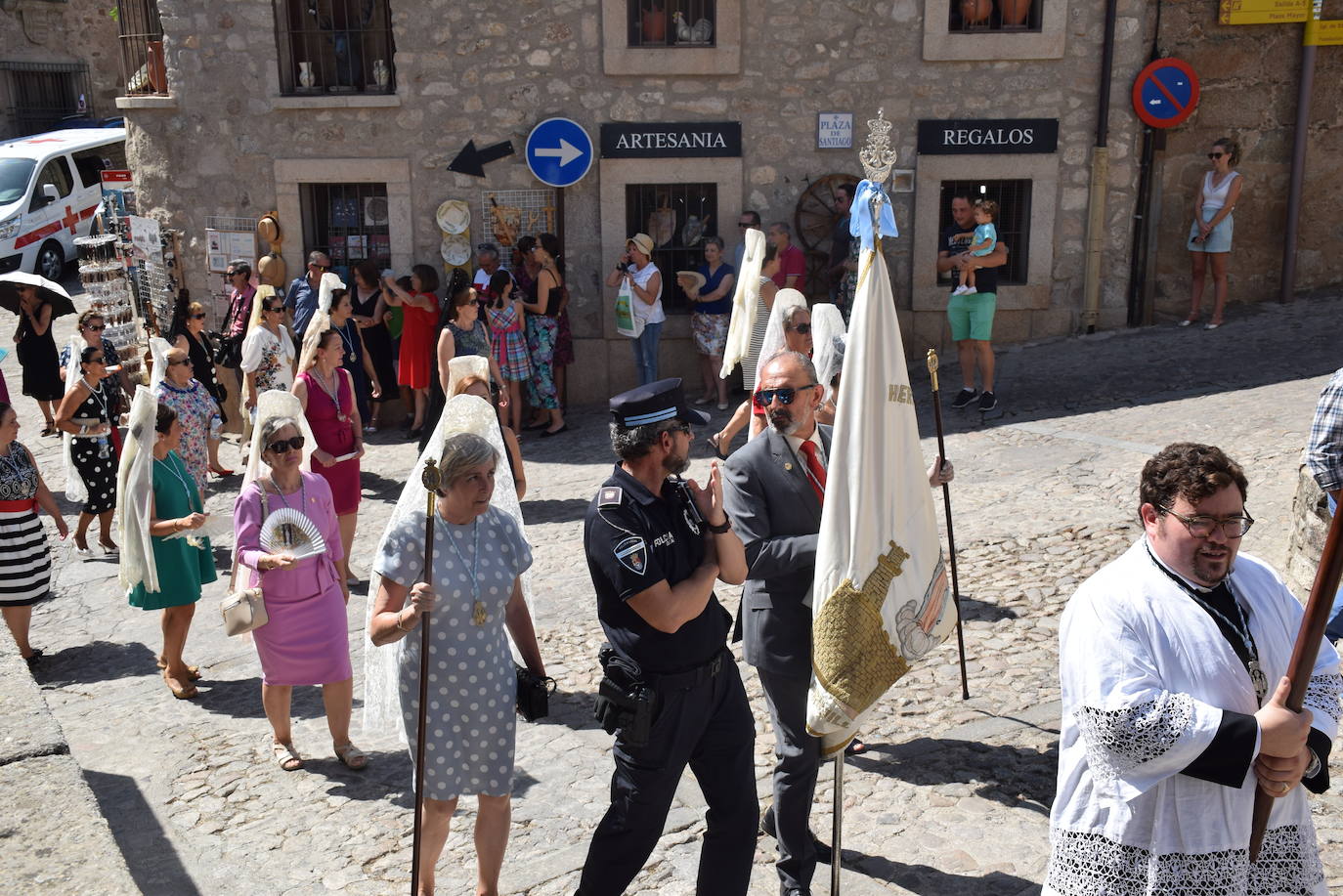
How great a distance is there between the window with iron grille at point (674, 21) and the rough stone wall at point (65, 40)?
1687 cm

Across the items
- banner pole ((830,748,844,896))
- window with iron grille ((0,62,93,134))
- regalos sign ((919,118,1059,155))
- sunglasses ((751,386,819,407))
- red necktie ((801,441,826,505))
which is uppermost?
window with iron grille ((0,62,93,134))

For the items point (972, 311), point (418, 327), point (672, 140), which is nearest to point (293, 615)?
point (418, 327)

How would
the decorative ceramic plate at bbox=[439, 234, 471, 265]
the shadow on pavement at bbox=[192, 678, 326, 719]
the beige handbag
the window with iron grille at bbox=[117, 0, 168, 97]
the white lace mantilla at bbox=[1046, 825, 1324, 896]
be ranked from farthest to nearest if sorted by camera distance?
the window with iron grille at bbox=[117, 0, 168, 97] < the decorative ceramic plate at bbox=[439, 234, 471, 265] < the shadow on pavement at bbox=[192, 678, 326, 719] < the beige handbag < the white lace mantilla at bbox=[1046, 825, 1324, 896]

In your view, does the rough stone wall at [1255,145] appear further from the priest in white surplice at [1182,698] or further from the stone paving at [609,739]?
the priest in white surplice at [1182,698]

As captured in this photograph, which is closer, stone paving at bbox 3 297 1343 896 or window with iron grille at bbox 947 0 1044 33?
stone paving at bbox 3 297 1343 896

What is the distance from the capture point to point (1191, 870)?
10.7ft

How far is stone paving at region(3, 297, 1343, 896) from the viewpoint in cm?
512

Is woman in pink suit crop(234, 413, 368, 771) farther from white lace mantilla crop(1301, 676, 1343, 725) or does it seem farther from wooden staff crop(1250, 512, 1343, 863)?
white lace mantilla crop(1301, 676, 1343, 725)

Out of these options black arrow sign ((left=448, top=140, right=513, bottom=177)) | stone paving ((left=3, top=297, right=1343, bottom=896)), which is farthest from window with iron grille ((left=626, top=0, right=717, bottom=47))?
stone paving ((left=3, top=297, right=1343, bottom=896))

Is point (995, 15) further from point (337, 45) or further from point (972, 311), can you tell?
point (337, 45)

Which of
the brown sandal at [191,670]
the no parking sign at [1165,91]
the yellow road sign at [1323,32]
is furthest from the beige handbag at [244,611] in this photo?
the yellow road sign at [1323,32]

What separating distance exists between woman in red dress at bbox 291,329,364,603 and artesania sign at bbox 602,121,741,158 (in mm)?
5652

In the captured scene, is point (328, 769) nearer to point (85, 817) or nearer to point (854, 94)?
point (85, 817)

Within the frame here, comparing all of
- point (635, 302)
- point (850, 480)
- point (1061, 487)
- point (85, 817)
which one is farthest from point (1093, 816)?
point (635, 302)
